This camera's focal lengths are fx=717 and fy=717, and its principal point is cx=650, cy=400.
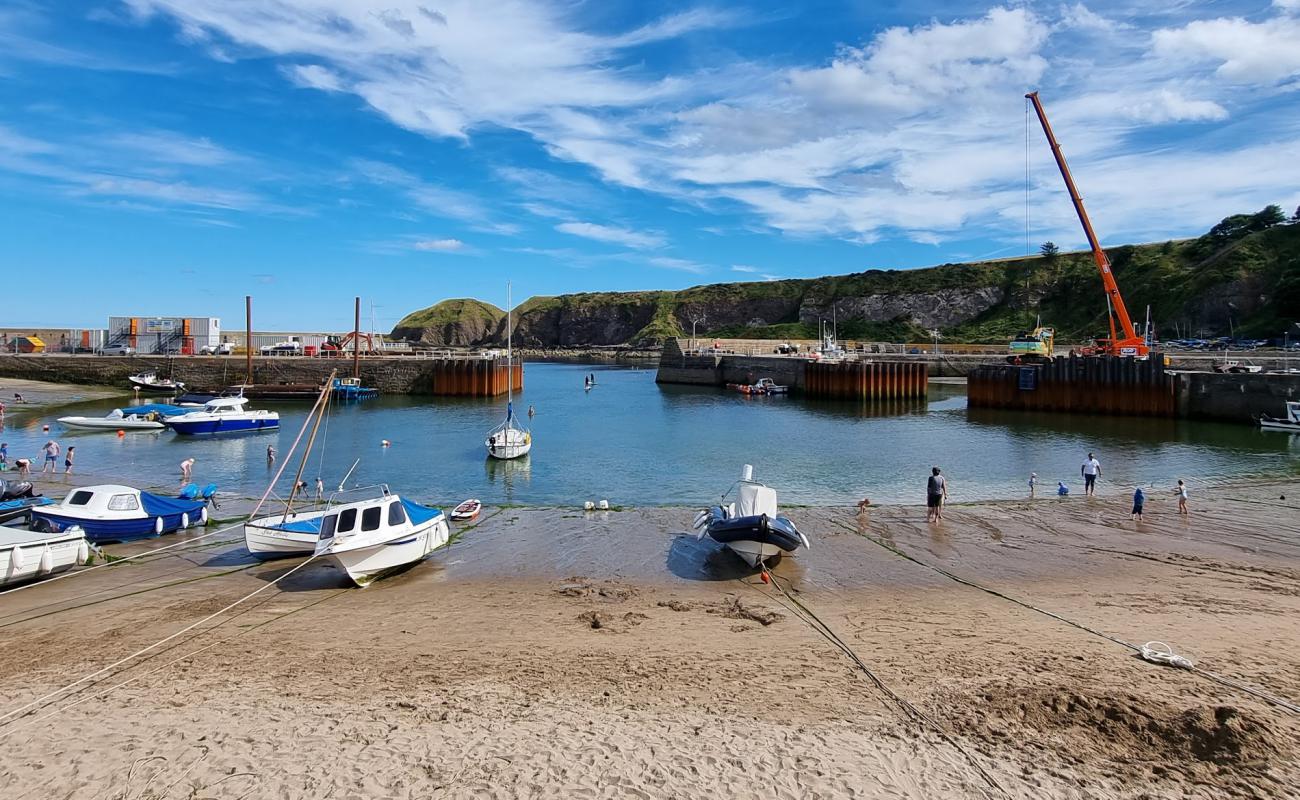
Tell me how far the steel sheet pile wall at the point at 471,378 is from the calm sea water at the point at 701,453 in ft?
38.1

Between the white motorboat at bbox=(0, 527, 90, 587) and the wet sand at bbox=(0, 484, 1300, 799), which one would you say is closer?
the wet sand at bbox=(0, 484, 1300, 799)

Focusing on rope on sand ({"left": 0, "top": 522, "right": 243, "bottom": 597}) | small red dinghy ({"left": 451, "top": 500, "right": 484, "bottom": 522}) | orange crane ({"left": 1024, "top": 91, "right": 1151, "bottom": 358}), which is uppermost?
orange crane ({"left": 1024, "top": 91, "right": 1151, "bottom": 358})

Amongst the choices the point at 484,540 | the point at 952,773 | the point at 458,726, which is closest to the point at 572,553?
the point at 484,540

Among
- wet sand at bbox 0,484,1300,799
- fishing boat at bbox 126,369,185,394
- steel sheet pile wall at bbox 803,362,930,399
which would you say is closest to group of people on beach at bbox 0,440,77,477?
wet sand at bbox 0,484,1300,799

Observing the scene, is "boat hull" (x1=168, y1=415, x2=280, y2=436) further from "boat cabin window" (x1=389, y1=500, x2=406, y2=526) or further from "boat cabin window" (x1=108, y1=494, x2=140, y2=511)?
"boat cabin window" (x1=389, y1=500, x2=406, y2=526)

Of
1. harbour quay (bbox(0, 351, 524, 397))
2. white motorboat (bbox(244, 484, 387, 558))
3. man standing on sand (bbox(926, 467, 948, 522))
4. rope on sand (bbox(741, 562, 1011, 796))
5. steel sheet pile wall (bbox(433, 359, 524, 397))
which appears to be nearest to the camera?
rope on sand (bbox(741, 562, 1011, 796))

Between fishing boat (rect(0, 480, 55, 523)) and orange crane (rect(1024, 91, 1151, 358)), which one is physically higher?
orange crane (rect(1024, 91, 1151, 358))

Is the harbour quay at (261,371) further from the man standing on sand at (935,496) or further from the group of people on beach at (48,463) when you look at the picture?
the man standing on sand at (935,496)

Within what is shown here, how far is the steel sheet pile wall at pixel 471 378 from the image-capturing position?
67375mm

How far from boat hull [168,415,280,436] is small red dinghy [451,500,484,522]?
28389mm

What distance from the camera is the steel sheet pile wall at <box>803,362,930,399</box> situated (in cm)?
6419

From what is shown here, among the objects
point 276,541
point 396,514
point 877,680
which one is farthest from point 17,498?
point 877,680

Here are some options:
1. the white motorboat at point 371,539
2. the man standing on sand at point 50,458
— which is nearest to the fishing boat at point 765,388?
the man standing on sand at point 50,458

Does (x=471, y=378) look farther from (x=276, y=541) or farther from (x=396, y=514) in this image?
(x=396, y=514)
